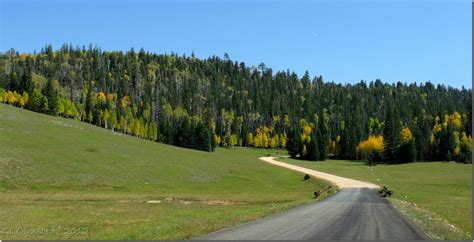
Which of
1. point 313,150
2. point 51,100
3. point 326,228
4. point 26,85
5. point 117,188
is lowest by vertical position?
point 117,188

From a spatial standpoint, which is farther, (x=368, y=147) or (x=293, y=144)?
(x=293, y=144)

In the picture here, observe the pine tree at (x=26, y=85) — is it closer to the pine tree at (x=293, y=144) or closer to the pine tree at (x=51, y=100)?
the pine tree at (x=51, y=100)

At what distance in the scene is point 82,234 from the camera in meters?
25.4

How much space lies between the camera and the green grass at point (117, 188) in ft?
94.2

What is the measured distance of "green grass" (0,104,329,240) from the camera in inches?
1130

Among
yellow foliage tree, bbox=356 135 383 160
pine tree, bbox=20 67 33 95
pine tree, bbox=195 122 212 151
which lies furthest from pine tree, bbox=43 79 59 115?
yellow foliage tree, bbox=356 135 383 160

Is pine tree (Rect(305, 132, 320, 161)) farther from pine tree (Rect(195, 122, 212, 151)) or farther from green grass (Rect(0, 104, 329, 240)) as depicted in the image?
green grass (Rect(0, 104, 329, 240))

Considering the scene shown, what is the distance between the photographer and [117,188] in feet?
215

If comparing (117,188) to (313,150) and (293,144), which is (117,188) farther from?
(293,144)

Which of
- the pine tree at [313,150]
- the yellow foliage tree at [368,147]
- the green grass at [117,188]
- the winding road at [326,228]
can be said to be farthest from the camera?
the yellow foliage tree at [368,147]

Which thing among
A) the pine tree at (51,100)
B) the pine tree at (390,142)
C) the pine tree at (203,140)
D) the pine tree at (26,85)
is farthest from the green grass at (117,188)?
the pine tree at (390,142)

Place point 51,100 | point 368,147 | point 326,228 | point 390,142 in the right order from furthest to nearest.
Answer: point 368,147 < point 390,142 < point 51,100 < point 326,228

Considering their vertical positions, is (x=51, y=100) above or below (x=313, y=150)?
above

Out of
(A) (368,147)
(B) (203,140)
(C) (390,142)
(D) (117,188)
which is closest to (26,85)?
(B) (203,140)
